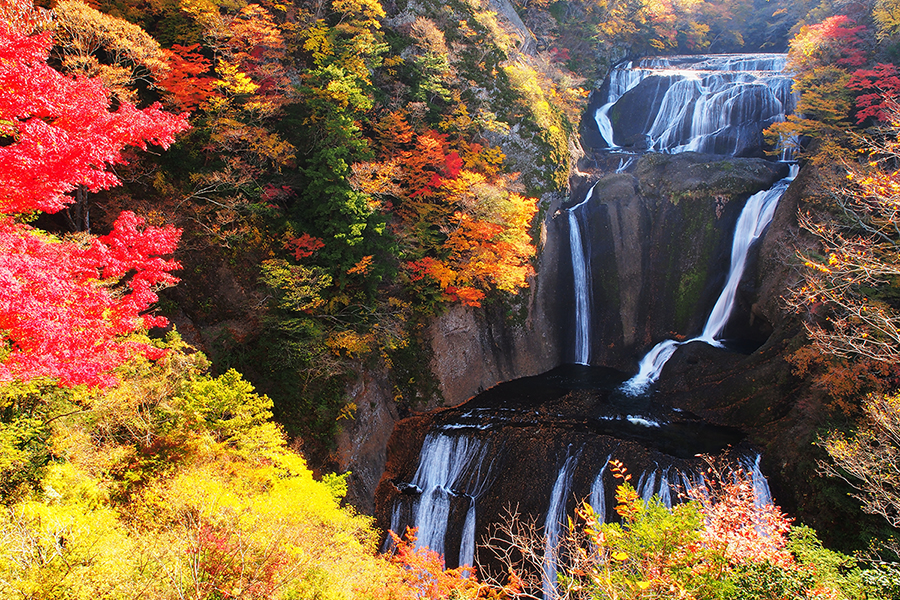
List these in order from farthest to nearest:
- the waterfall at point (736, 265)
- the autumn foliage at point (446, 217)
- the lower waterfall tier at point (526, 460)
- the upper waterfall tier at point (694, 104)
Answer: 1. the upper waterfall tier at point (694, 104)
2. the waterfall at point (736, 265)
3. the autumn foliage at point (446, 217)
4. the lower waterfall tier at point (526, 460)

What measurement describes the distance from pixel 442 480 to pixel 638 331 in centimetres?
1369

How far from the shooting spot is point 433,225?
17594 millimetres

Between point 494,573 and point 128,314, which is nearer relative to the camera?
point 128,314

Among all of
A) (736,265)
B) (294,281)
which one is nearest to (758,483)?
(736,265)

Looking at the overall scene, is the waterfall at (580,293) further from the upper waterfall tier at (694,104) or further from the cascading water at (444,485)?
the cascading water at (444,485)

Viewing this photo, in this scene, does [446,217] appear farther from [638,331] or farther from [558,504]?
[638,331]

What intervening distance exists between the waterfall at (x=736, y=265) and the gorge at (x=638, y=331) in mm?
68

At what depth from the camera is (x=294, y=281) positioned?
496 inches

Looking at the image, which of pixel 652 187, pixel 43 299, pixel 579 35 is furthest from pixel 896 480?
pixel 579 35

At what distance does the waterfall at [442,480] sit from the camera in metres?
13.9

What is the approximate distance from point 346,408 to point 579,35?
3168 centimetres

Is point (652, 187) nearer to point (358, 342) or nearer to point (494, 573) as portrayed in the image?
point (358, 342)

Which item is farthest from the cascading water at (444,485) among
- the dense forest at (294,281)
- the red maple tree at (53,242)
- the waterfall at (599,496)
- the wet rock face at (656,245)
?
the wet rock face at (656,245)

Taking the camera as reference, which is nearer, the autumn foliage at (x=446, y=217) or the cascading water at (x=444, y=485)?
the cascading water at (x=444, y=485)
